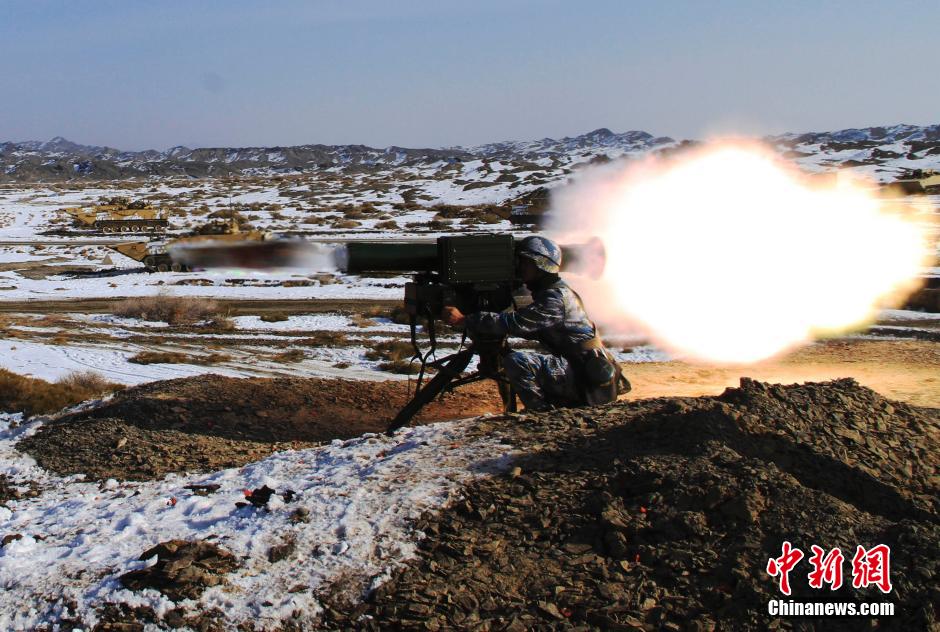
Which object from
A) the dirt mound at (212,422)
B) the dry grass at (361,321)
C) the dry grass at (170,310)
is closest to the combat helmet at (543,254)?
the dirt mound at (212,422)

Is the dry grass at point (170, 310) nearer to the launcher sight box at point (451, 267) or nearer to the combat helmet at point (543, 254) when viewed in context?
the launcher sight box at point (451, 267)

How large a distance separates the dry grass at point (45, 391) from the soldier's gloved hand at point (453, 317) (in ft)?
25.1

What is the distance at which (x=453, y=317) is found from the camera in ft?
24.3

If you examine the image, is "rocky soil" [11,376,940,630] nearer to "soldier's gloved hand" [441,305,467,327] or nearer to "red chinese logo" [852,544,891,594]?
"red chinese logo" [852,544,891,594]

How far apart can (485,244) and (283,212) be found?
60372 millimetres

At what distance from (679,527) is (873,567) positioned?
3.64 feet

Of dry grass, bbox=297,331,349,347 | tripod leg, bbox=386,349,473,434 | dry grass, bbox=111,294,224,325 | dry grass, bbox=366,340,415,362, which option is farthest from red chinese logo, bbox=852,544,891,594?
dry grass, bbox=111,294,224,325

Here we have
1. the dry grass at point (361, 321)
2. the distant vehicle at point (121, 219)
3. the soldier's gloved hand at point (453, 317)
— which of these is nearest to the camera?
the soldier's gloved hand at point (453, 317)

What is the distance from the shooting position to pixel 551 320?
295 inches

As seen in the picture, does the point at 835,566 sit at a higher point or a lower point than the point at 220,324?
higher

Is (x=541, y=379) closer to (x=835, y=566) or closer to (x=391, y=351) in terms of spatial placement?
(x=835, y=566)

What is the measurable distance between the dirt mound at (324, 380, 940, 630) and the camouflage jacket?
4.00 ft

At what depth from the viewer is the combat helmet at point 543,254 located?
763 centimetres

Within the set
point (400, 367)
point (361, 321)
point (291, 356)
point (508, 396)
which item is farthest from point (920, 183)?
point (508, 396)
